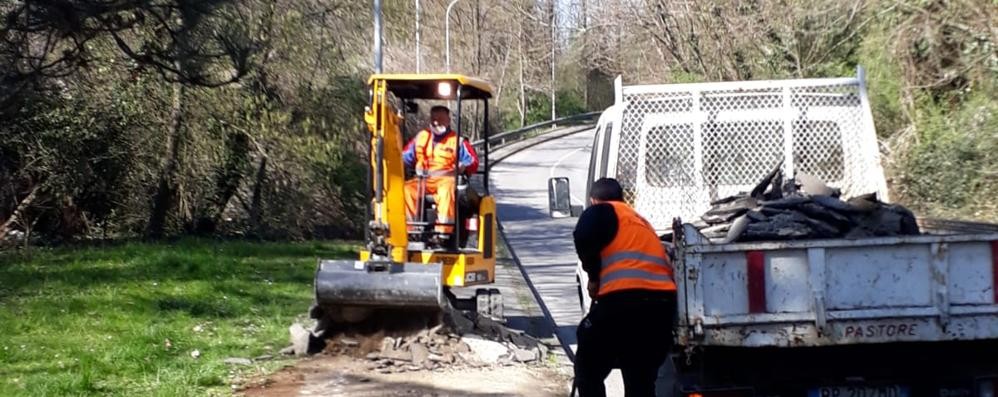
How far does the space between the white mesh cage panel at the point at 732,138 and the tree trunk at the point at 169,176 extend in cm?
1480

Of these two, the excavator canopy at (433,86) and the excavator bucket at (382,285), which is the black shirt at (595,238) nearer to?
the excavator bucket at (382,285)

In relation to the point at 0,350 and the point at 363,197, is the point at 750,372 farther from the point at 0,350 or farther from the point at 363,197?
the point at 363,197

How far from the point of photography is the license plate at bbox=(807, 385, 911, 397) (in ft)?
22.8


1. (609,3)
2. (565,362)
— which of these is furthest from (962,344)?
(609,3)

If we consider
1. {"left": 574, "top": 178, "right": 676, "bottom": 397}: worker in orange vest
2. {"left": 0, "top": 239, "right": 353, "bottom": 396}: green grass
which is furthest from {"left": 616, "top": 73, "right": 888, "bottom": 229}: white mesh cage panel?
{"left": 0, "top": 239, "right": 353, "bottom": 396}: green grass

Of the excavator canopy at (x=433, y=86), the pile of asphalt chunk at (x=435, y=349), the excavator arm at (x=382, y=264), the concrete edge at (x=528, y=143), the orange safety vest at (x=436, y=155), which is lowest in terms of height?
the pile of asphalt chunk at (x=435, y=349)

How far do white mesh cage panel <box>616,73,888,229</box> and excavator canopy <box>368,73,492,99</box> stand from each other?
2.17 metres

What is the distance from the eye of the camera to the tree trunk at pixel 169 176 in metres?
23.3

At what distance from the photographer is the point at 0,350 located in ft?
36.2

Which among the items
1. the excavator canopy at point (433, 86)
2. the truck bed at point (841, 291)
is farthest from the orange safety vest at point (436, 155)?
the truck bed at point (841, 291)

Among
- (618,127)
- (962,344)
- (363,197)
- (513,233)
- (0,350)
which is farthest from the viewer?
(513,233)

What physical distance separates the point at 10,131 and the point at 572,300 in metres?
9.98

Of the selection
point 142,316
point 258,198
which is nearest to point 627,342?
point 142,316

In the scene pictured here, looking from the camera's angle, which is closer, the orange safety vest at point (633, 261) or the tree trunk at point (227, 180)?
the orange safety vest at point (633, 261)
